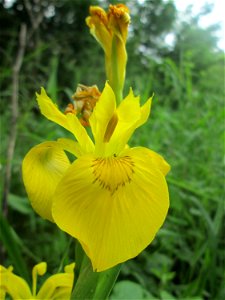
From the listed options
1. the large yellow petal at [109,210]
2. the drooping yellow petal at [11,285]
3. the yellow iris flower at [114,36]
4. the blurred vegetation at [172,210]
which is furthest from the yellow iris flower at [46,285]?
the yellow iris flower at [114,36]

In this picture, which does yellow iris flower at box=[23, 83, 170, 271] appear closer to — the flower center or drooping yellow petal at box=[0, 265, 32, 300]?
the flower center

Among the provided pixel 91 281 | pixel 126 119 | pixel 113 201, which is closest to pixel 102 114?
pixel 126 119

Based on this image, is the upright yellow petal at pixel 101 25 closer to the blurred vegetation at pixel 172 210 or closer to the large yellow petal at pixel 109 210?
the large yellow petal at pixel 109 210

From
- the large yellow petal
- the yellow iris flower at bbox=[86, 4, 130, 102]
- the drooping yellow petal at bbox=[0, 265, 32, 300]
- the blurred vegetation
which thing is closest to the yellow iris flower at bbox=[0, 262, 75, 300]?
the drooping yellow petal at bbox=[0, 265, 32, 300]

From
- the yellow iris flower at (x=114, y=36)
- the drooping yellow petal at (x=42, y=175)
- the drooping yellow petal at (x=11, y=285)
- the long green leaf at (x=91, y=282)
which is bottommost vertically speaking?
the drooping yellow petal at (x=11, y=285)

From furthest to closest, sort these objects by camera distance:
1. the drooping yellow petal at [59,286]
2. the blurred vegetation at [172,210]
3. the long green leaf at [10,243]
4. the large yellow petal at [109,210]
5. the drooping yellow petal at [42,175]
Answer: the blurred vegetation at [172,210]
the long green leaf at [10,243]
the drooping yellow petal at [59,286]
the drooping yellow petal at [42,175]
the large yellow petal at [109,210]

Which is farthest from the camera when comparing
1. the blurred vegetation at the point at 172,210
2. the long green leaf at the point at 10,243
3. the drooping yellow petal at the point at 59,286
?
the blurred vegetation at the point at 172,210
